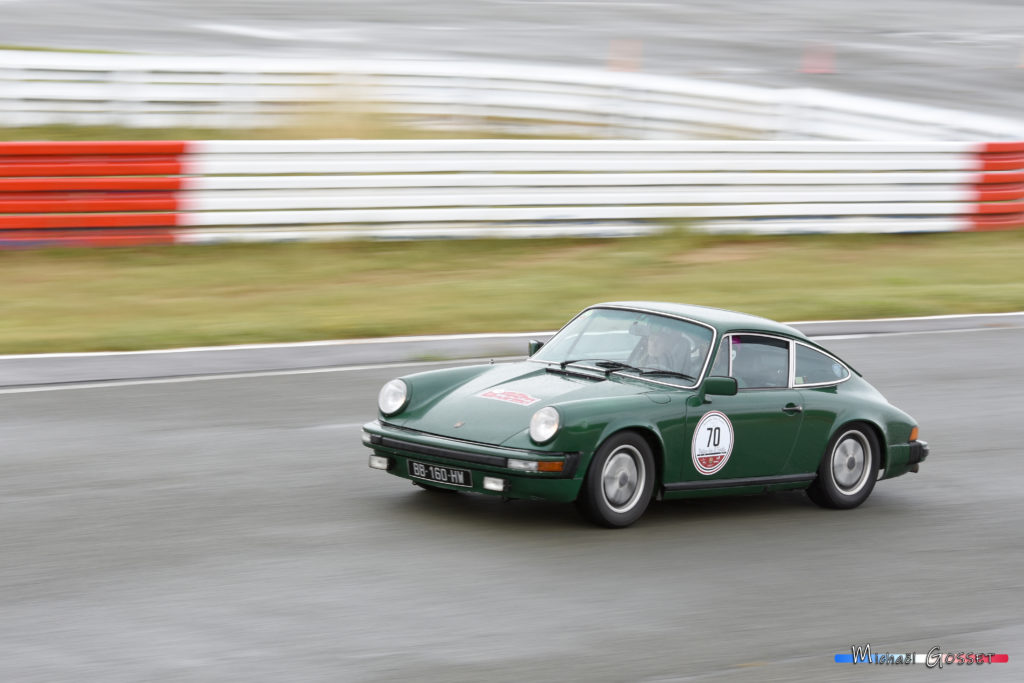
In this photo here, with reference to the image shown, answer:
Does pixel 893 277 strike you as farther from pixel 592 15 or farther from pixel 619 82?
pixel 592 15

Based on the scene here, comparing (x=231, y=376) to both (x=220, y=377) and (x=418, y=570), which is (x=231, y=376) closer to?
(x=220, y=377)

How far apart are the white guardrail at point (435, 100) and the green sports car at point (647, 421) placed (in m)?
12.4

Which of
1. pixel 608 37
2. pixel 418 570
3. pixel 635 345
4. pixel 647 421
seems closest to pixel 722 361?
pixel 635 345

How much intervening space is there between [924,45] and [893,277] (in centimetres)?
1981

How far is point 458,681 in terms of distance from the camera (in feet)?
17.3

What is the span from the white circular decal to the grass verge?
5976 mm

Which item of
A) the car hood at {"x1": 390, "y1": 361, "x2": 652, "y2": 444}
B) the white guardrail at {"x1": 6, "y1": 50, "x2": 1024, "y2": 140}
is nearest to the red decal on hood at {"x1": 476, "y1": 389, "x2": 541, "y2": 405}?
the car hood at {"x1": 390, "y1": 361, "x2": 652, "y2": 444}

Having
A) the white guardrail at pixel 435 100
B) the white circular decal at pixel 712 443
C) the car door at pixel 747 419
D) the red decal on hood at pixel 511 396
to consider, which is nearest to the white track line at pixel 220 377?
the red decal on hood at pixel 511 396

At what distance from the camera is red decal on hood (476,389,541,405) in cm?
745

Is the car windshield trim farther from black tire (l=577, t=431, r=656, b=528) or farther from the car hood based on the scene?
black tire (l=577, t=431, r=656, b=528)

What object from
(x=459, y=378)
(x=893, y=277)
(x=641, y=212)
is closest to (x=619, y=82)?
(x=641, y=212)

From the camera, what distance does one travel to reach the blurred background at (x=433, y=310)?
19.8 ft

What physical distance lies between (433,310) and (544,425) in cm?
716

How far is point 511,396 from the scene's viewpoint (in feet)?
24.8
